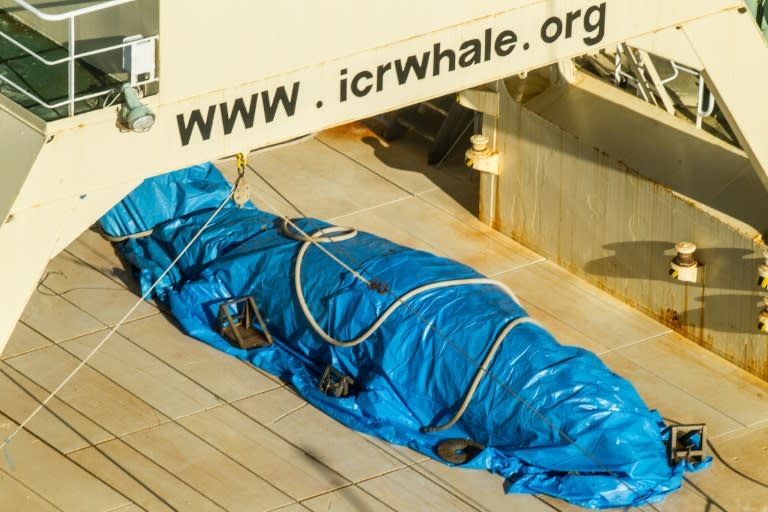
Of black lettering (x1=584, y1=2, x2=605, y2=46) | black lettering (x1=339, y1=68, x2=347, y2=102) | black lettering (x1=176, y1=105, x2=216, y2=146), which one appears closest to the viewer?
black lettering (x1=176, y1=105, x2=216, y2=146)

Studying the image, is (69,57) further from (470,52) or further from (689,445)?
(689,445)

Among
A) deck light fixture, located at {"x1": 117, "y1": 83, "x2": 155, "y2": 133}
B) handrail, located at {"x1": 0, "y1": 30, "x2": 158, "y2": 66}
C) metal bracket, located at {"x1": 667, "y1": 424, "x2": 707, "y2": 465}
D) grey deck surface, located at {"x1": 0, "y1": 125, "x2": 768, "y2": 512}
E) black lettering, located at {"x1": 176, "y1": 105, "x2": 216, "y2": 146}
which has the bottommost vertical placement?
grey deck surface, located at {"x1": 0, "y1": 125, "x2": 768, "y2": 512}

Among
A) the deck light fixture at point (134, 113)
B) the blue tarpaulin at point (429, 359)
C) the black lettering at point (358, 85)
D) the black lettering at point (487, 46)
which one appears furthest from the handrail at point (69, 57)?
the blue tarpaulin at point (429, 359)

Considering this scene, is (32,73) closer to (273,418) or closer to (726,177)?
(273,418)

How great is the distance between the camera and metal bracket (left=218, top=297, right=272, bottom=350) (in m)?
14.7

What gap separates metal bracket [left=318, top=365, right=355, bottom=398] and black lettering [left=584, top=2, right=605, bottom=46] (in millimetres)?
3589

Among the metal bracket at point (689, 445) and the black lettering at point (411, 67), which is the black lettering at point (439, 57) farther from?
the metal bracket at point (689, 445)

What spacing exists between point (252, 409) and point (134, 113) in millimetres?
4967

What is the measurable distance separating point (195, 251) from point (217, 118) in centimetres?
555

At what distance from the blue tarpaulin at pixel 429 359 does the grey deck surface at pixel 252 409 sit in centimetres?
21

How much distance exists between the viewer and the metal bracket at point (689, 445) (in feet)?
42.8

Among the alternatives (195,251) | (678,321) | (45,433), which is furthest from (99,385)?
(678,321)

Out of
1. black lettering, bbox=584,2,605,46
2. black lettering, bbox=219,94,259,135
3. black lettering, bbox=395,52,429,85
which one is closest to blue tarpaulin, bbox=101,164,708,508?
black lettering, bbox=584,2,605,46

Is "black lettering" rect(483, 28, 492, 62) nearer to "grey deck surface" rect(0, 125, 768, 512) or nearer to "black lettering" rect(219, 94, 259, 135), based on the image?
"black lettering" rect(219, 94, 259, 135)
